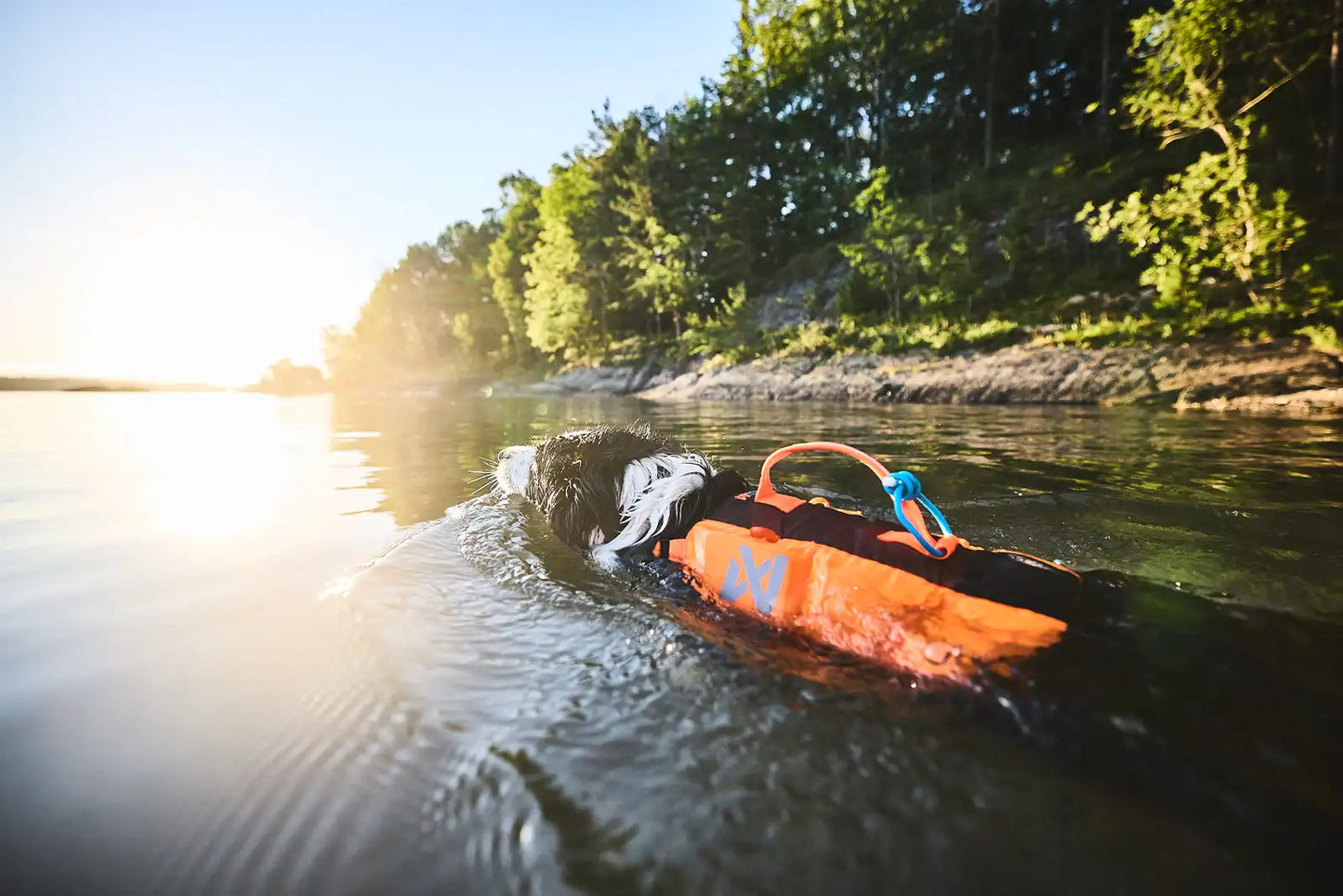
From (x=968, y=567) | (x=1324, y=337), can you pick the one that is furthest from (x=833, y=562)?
(x=1324, y=337)

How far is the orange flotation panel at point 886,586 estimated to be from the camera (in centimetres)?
182

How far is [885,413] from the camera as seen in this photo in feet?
38.3

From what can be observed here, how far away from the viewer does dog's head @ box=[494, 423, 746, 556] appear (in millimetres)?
3029

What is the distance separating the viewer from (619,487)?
3531 mm

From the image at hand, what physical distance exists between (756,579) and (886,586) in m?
0.57

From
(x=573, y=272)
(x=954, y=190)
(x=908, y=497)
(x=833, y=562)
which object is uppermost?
(x=954, y=190)

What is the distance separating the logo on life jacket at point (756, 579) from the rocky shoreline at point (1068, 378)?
11.4m

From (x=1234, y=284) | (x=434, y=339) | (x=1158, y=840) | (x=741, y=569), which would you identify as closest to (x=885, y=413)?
(x=1234, y=284)

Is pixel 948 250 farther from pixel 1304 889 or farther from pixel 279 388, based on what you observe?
pixel 279 388

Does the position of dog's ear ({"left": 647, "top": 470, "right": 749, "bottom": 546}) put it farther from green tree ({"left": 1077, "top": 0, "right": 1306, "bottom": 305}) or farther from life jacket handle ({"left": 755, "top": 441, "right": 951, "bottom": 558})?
green tree ({"left": 1077, "top": 0, "right": 1306, "bottom": 305})

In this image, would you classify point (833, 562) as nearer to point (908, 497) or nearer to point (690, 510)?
point (908, 497)

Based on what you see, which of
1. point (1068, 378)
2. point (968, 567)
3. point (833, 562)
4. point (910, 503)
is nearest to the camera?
point (968, 567)

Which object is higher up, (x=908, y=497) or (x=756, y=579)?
(x=908, y=497)

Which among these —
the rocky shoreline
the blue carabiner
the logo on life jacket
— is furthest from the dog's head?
the rocky shoreline
